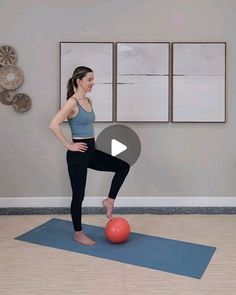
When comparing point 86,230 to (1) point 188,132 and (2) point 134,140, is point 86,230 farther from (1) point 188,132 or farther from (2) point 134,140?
(1) point 188,132

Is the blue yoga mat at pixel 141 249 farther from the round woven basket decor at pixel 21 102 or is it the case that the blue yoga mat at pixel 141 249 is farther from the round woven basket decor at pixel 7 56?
the round woven basket decor at pixel 7 56

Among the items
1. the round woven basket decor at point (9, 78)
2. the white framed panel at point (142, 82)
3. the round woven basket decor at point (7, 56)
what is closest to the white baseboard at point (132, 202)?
the white framed panel at point (142, 82)

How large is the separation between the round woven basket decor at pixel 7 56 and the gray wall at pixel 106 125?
7 centimetres

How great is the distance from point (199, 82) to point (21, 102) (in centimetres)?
188

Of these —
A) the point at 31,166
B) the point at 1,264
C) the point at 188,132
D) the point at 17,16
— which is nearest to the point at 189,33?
the point at 188,132

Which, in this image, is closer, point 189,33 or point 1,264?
point 1,264

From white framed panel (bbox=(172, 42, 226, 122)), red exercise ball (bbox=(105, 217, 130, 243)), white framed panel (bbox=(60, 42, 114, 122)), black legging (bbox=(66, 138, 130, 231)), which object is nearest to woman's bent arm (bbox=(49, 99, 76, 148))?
black legging (bbox=(66, 138, 130, 231))

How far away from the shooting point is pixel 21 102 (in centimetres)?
394

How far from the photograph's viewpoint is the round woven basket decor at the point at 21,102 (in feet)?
12.9

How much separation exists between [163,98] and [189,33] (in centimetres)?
73

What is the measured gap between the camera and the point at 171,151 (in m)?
4.05

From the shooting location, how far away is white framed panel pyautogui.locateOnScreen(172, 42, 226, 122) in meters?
3.95
